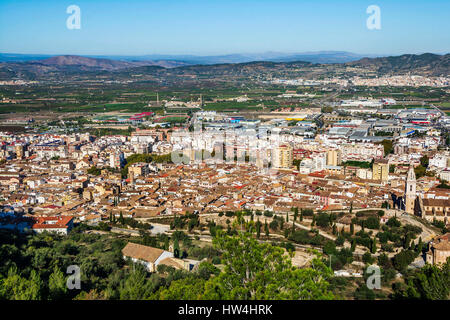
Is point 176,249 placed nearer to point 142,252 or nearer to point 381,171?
point 142,252

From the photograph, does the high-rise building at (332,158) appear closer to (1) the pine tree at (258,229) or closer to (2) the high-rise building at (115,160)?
(1) the pine tree at (258,229)

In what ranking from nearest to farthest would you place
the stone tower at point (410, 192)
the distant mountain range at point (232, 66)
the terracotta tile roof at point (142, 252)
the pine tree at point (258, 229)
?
the terracotta tile roof at point (142, 252) → the pine tree at point (258, 229) → the stone tower at point (410, 192) → the distant mountain range at point (232, 66)

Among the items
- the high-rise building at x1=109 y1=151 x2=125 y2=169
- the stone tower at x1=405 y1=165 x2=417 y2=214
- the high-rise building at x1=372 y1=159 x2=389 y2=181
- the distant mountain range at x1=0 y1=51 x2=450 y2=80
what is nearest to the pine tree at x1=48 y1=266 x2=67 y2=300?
the stone tower at x1=405 y1=165 x2=417 y2=214

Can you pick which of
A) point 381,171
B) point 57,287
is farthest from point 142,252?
point 381,171

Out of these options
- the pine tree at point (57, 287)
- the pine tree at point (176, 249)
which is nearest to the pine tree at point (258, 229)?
the pine tree at point (176, 249)

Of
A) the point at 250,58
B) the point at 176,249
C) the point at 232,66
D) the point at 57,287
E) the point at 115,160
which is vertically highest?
the point at 250,58

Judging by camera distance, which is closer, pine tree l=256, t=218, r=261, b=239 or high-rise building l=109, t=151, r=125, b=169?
pine tree l=256, t=218, r=261, b=239

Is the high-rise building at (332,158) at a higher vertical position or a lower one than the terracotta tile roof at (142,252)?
higher

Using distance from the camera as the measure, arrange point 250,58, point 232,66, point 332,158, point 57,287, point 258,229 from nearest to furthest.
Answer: point 57,287 → point 258,229 → point 332,158 → point 232,66 → point 250,58

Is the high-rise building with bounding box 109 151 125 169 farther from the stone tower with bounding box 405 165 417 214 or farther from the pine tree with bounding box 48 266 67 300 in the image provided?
the pine tree with bounding box 48 266 67 300
